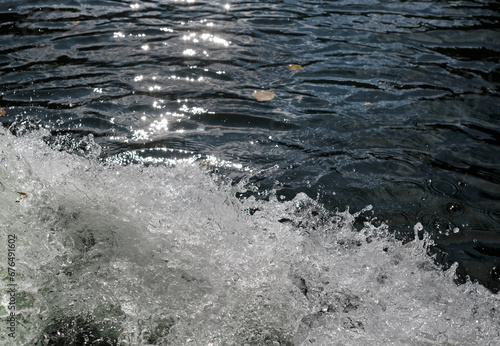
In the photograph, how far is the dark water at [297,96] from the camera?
3.99 m

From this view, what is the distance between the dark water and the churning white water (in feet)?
1.86

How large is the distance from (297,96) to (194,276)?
111 inches

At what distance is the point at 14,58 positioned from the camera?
19.4 ft

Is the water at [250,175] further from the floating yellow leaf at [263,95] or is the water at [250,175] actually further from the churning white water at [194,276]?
the floating yellow leaf at [263,95]

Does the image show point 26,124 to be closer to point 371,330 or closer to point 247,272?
point 247,272

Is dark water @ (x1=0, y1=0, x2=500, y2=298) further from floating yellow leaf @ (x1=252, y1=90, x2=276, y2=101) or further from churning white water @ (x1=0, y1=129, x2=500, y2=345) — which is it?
churning white water @ (x1=0, y1=129, x2=500, y2=345)

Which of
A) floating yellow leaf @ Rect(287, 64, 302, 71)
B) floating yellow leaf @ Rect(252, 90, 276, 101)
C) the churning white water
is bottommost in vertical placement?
the churning white water

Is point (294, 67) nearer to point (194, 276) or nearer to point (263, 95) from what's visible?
point (263, 95)

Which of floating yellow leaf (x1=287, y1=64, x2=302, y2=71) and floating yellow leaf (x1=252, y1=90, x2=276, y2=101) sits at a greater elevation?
floating yellow leaf (x1=287, y1=64, x2=302, y2=71)

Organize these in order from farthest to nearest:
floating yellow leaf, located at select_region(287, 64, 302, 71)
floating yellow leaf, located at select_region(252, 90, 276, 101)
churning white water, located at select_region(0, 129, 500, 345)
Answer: floating yellow leaf, located at select_region(287, 64, 302, 71) → floating yellow leaf, located at select_region(252, 90, 276, 101) → churning white water, located at select_region(0, 129, 500, 345)

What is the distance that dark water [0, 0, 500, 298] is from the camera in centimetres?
399

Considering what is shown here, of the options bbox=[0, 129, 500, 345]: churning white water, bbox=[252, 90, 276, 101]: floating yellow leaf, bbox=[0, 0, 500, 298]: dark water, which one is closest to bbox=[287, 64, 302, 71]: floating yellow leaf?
bbox=[0, 0, 500, 298]: dark water

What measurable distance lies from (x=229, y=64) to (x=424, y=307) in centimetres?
386

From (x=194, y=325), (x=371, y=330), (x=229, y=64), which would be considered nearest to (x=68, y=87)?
(x=229, y=64)
